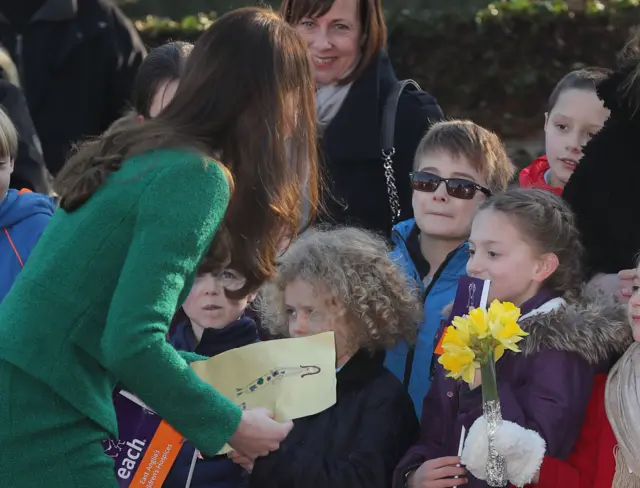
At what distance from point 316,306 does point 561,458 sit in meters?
0.87

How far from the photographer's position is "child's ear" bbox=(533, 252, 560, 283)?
3.59m

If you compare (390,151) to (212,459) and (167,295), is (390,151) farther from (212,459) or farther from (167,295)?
(167,295)

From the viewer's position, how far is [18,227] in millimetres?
4254

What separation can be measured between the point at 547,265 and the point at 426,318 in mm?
502

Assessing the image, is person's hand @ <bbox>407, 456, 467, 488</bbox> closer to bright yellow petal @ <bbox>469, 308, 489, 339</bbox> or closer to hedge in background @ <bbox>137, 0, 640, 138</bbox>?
bright yellow petal @ <bbox>469, 308, 489, 339</bbox>

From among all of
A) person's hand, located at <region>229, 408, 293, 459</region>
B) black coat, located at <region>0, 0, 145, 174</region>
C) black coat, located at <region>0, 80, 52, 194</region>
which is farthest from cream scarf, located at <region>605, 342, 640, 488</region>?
black coat, located at <region>0, 0, 145, 174</region>

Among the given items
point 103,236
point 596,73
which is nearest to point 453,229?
point 596,73

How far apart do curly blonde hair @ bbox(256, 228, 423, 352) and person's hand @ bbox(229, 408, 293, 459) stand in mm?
→ 1035

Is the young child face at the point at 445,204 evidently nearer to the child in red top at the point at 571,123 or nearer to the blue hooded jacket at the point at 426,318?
the blue hooded jacket at the point at 426,318

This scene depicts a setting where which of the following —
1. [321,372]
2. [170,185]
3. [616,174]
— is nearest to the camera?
[170,185]

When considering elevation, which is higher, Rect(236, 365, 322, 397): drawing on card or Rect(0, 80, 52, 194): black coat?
Rect(236, 365, 322, 397): drawing on card

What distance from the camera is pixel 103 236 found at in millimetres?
2518

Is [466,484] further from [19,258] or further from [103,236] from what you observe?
[19,258]

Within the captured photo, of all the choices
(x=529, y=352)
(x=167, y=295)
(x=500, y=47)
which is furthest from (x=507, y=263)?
(x=500, y=47)
